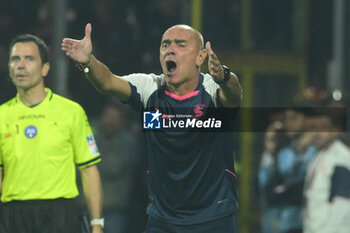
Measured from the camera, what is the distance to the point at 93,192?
5.68m

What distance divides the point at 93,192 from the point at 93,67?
3.14 ft

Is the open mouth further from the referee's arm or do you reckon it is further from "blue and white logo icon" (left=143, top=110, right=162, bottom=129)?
the referee's arm

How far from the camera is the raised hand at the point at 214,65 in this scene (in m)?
4.84

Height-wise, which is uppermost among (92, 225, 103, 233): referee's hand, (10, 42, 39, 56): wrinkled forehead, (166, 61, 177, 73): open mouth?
(10, 42, 39, 56): wrinkled forehead

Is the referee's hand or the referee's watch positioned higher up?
the referee's watch

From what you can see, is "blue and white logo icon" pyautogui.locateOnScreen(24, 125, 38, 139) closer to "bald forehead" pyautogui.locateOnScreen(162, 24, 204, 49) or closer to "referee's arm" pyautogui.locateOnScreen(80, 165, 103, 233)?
"referee's arm" pyautogui.locateOnScreen(80, 165, 103, 233)

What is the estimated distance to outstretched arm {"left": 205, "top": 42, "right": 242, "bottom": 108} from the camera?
16.0 feet

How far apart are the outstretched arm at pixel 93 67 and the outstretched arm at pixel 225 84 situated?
24.5 inches

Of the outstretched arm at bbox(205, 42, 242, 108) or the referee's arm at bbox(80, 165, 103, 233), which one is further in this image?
the referee's arm at bbox(80, 165, 103, 233)

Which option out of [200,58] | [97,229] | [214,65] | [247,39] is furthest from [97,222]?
[247,39]

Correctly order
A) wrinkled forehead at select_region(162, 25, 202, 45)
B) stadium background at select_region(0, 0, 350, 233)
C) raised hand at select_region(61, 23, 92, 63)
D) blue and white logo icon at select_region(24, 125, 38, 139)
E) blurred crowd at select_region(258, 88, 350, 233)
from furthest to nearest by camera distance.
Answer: stadium background at select_region(0, 0, 350, 233) → blurred crowd at select_region(258, 88, 350, 233) → blue and white logo icon at select_region(24, 125, 38, 139) → wrinkled forehead at select_region(162, 25, 202, 45) → raised hand at select_region(61, 23, 92, 63)

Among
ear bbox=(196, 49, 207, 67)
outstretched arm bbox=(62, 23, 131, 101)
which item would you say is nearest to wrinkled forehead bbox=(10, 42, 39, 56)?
outstretched arm bbox=(62, 23, 131, 101)

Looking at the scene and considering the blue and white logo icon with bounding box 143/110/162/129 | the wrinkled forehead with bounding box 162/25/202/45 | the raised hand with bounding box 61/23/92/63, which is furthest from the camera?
the wrinkled forehead with bounding box 162/25/202/45

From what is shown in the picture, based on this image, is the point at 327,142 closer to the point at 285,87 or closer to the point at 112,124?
the point at 112,124
